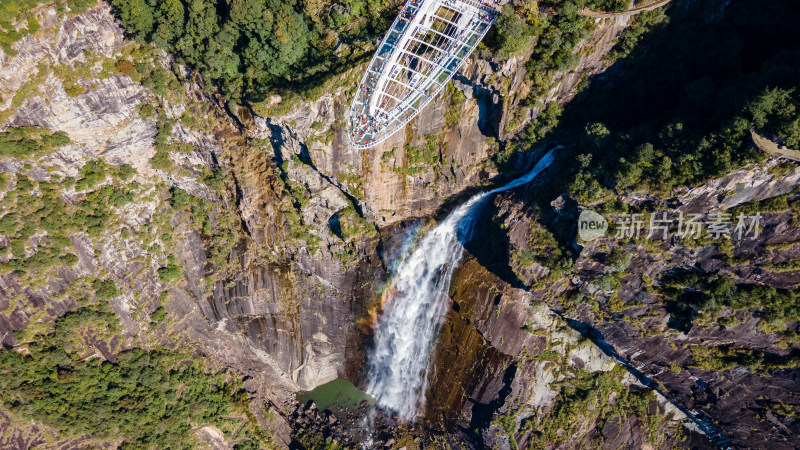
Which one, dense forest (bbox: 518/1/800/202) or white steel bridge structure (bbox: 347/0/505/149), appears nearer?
dense forest (bbox: 518/1/800/202)

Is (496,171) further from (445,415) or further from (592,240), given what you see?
(445,415)

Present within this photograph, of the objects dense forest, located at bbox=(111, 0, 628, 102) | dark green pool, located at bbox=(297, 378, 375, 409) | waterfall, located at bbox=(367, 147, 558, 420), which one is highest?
dense forest, located at bbox=(111, 0, 628, 102)

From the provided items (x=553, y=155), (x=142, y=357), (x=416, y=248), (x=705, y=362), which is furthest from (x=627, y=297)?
(x=142, y=357)

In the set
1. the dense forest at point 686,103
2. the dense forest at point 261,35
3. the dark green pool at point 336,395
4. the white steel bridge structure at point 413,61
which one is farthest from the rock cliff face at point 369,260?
the dark green pool at point 336,395

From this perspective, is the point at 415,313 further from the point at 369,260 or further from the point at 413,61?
the point at 413,61
